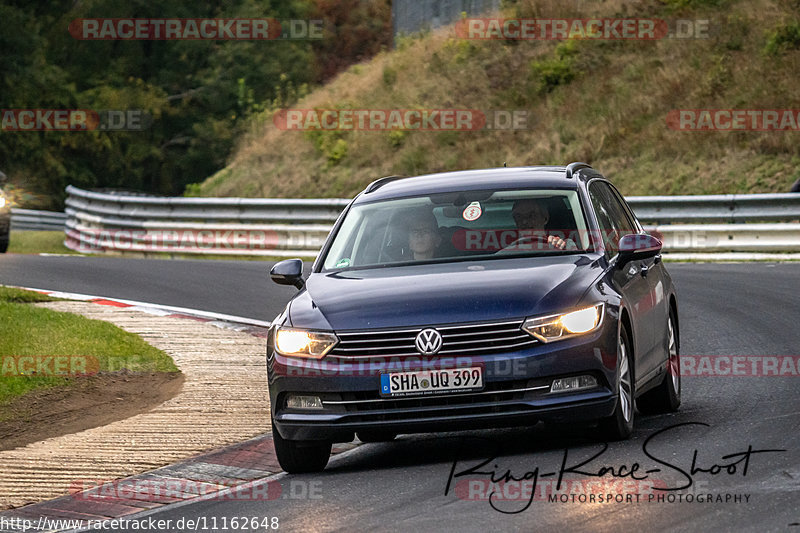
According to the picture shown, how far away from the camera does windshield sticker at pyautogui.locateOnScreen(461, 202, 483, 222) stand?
9148 mm

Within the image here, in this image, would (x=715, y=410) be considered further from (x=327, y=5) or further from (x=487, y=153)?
(x=327, y=5)

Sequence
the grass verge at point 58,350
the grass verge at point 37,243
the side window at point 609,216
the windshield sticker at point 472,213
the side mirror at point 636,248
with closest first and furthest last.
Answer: the side mirror at point 636,248, the windshield sticker at point 472,213, the side window at point 609,216, the grass verge at point 58,350, the grass verge at point 37,243

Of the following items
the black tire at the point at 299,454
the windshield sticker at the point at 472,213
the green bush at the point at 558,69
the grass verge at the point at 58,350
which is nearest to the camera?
the black tire at the point at 299,454

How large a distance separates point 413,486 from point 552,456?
0.88 m

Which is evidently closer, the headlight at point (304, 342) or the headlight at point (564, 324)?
the headlight at point (564, 324)

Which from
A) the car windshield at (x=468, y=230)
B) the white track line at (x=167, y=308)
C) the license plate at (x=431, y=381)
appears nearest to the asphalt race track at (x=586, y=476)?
the license plate at (x=431, y=381)

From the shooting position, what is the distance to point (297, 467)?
8430mm

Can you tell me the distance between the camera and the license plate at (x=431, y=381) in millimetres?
7801

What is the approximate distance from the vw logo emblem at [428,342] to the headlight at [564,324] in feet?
1.52

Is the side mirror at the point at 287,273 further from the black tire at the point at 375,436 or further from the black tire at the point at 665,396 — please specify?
the black tire at the point at 665,396

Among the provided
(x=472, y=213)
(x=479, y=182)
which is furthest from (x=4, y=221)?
(x=472, y=213)

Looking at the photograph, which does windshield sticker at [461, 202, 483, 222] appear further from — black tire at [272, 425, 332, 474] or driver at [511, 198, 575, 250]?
black tire at [272, 425, 332, 474]

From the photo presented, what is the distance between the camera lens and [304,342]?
818 centimetres

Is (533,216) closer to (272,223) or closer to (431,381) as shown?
(431,381)
